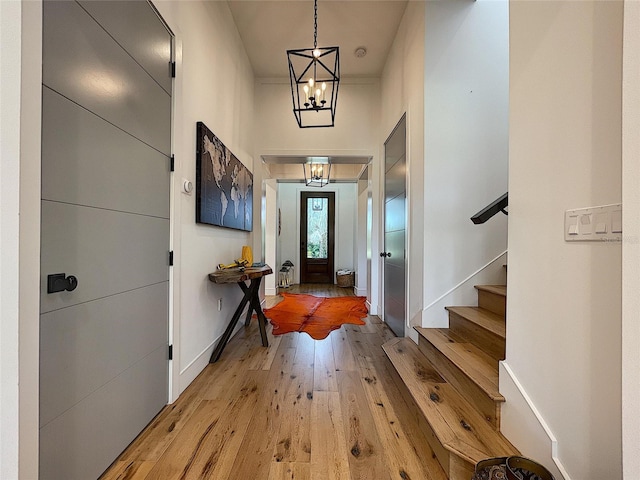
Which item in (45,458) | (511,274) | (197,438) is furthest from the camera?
(197,438)

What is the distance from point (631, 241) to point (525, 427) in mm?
949

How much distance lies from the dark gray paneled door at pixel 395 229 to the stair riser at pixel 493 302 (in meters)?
0.71

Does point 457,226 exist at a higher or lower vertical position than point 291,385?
higher

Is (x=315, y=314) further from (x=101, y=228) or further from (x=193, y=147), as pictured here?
(x=101, y=228)

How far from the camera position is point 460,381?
170 cm

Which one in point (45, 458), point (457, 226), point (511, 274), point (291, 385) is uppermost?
point (457, 226)

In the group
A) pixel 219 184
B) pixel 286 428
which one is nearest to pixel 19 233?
pixel 286 428

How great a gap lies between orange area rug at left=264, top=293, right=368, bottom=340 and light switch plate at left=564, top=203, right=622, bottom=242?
2655 millimetres

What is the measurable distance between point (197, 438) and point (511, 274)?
180cm

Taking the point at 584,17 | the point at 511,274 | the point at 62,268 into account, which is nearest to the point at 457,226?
the point at 511,274

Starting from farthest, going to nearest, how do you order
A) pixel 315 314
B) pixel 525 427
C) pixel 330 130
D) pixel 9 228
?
pixel 315 314, pixel 330 130, pixel 525 427, pixel 9 228

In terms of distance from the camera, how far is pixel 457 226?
96.0 inches

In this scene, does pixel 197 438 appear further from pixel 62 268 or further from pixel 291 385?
pixel 62 268

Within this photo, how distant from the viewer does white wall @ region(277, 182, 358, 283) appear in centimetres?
776
